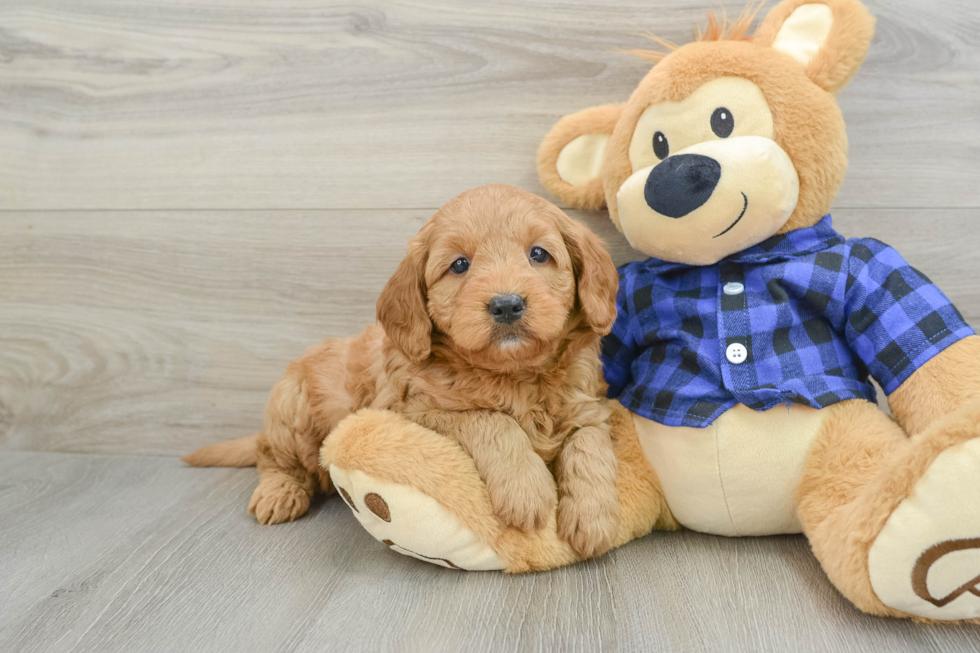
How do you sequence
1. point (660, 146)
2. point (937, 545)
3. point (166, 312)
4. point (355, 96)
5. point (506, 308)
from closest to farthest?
point (937, 545) < point (506, 308) < point (660, 146) < point (355, 96) < point (166, 312)

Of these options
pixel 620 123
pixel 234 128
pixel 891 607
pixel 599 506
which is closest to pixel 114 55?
pixel 234 128

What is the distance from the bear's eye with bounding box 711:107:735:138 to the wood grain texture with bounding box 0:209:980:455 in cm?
82

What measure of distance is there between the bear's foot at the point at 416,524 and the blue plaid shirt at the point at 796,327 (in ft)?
1.54

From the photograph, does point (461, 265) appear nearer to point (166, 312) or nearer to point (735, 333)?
point (735, 333)

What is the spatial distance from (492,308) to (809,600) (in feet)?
→ 2.47

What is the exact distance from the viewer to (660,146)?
1.33 m

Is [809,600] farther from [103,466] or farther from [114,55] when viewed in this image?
[114,55]

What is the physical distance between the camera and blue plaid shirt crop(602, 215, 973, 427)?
1216mm

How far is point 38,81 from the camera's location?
6.20 ft

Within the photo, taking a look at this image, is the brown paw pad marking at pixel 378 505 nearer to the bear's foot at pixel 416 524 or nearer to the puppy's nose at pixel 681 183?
the bear's foot at pixel 416 524

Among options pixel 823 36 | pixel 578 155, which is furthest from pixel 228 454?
pixel 823 36

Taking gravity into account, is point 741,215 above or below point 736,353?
above

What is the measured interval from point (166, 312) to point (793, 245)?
1.73 meters

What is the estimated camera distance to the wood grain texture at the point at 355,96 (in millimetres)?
1596
